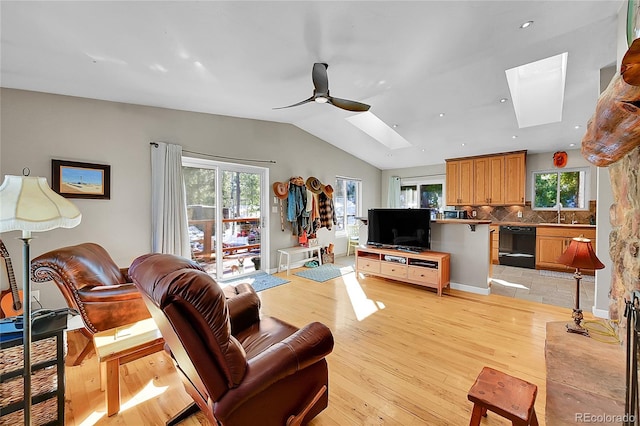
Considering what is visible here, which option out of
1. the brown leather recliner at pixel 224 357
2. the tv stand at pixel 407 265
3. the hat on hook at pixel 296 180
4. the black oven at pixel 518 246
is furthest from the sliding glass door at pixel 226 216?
the black oven at pixel 518 246

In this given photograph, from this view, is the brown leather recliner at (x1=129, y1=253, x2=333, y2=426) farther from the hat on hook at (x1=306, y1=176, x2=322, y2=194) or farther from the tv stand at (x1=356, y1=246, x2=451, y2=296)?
the hat on hook at (x1=306, y1=176, x2=322, y2=194)

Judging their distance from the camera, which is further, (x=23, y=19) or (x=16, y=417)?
(x=23, y=19)

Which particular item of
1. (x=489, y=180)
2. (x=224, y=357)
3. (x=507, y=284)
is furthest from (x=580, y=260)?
(x=489, y=180)

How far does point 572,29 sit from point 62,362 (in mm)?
4752

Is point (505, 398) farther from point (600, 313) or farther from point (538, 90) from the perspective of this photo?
point (538, 90)

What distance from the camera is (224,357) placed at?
112 cm

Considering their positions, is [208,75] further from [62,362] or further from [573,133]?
[573,133]

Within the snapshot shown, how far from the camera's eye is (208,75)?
9.24ft

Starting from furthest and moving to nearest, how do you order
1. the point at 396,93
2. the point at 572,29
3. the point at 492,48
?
the point at 396,93 < the point at 492,48 < the point at 572,29

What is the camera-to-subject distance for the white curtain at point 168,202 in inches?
140

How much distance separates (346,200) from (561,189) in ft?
15.5

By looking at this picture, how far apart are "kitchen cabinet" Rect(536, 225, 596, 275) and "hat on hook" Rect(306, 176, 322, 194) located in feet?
14.9

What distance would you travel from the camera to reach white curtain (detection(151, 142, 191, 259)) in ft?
11.7

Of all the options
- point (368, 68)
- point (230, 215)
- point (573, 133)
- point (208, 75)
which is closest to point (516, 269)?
point (573, 133)
